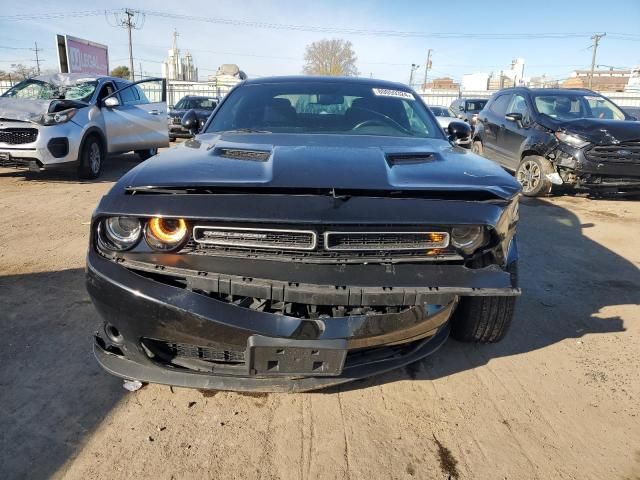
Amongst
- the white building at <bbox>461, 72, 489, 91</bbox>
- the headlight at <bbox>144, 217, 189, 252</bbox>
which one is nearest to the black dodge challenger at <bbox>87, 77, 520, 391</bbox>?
the headlight at <bbox>144, 217, 189, 252</bbox>

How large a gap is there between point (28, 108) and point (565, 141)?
820cm

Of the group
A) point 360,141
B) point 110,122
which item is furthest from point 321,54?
point 360,141

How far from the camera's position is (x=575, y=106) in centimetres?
772

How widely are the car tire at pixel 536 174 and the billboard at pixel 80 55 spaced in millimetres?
14093

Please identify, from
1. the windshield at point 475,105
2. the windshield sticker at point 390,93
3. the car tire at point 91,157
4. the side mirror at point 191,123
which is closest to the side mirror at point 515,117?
the windshield sticker at point 390,93

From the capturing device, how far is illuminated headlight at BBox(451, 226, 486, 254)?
1.93 m

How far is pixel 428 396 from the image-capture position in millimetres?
2271

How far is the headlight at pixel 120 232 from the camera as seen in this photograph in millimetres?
1862

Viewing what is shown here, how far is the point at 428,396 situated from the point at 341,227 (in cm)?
106

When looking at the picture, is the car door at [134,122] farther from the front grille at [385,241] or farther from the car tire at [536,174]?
the front grille at [385,241]

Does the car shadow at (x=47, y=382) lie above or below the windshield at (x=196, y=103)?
below

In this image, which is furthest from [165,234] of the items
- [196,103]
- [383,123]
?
[196,103]

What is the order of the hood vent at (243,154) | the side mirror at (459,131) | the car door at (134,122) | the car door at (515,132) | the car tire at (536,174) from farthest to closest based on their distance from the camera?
the car door at (134,122) < the car door at (515,132) < the car tire at (536,174) < the side mirror at (459,131) < the hood vent at (243,154)

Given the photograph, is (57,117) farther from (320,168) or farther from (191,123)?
(320,168)
